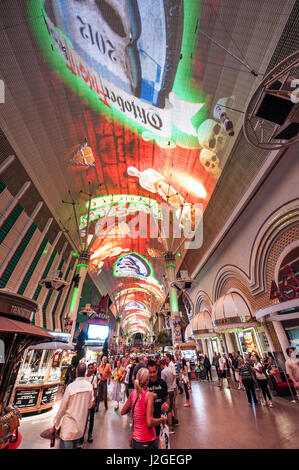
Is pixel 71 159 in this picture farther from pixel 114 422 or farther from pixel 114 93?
pixel 114 422

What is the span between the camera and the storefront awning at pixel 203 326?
14.4m

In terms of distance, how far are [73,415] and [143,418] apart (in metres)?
1.17

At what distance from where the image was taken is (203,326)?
1473cm

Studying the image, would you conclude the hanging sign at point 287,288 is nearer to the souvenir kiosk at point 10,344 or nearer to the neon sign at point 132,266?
the souvenir kiosk at point 10,344

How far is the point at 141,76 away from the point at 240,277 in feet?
38.3

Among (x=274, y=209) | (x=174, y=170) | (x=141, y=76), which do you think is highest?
(x=141, y=76)

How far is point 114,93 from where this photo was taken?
36.6ft

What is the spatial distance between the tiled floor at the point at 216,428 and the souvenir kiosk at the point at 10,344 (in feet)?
6.65

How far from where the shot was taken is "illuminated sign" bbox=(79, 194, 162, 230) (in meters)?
18.7

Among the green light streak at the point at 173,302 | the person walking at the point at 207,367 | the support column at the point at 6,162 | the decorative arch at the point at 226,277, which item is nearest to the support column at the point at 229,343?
the person walking at the point at 207,367

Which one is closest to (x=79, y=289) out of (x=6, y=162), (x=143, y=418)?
(x=6, y=162)

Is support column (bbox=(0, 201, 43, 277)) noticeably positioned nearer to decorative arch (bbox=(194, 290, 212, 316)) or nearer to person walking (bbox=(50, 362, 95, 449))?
person walking (bbox=(50, 362, 95, 449))

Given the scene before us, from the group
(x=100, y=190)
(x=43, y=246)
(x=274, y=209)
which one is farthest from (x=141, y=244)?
(x=274, y=209)

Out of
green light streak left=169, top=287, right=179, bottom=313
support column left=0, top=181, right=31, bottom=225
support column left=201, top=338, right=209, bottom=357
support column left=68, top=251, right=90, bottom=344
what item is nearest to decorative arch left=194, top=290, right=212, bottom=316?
green light streak left=169, top=287, right=179, bottom=313
